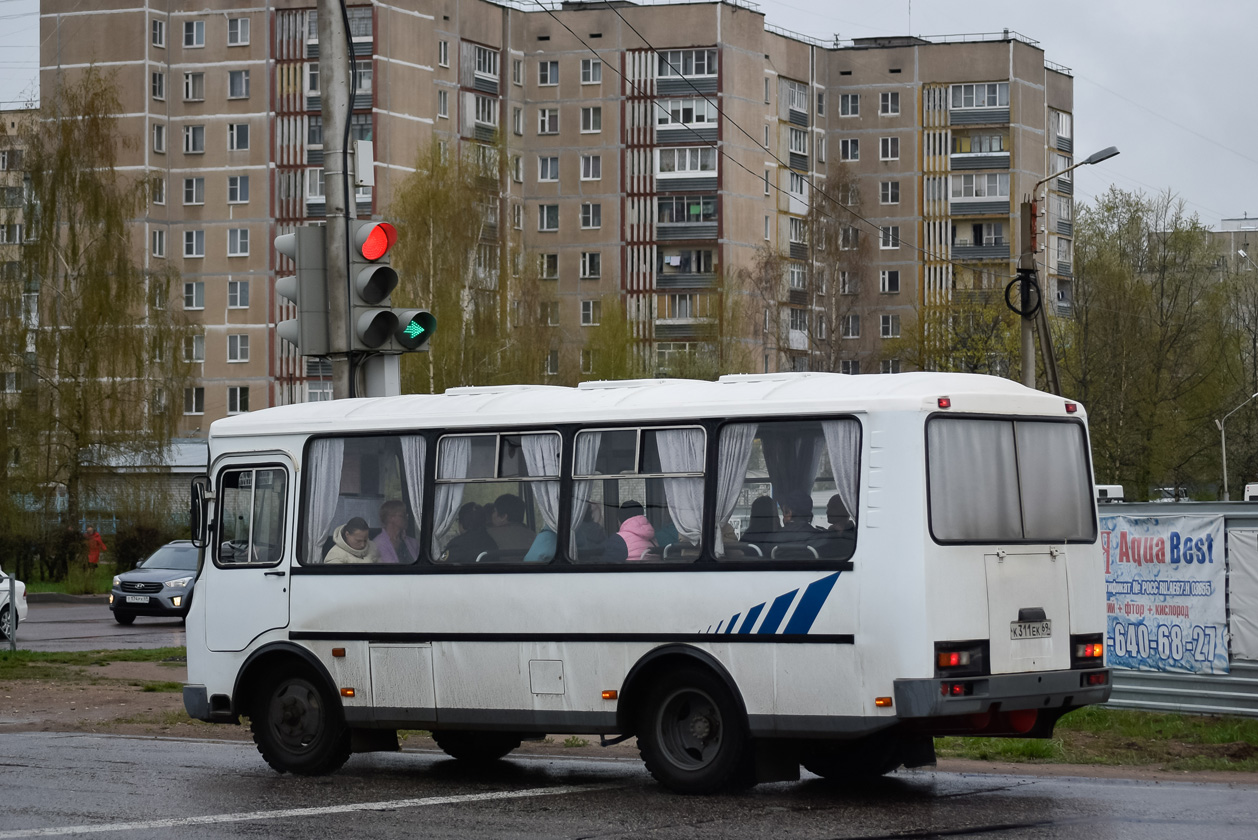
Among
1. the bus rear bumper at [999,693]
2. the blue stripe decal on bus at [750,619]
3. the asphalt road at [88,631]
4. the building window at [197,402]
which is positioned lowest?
the asphalt road at [88,631]

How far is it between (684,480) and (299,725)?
373cm

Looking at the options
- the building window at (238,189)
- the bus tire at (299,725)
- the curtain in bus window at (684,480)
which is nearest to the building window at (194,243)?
the building window at (238,189)

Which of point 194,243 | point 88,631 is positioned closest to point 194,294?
point 194,243

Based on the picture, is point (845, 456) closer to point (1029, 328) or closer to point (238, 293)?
point (1029, 328)

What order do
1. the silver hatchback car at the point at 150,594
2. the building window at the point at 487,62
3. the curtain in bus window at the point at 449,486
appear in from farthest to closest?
1. the building window at the point at 487,62
2. the silver hatchback car at the point at 150,594
3. the curtain in bus window at the point at 449,486

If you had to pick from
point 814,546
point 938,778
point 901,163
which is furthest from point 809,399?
point 901,163

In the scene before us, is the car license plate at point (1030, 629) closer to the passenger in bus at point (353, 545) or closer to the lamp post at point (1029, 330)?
the passenger in bus at point (353, 545)

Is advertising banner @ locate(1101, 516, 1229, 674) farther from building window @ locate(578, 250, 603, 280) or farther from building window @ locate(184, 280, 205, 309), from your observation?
building window @ locate(578, 250, 603, 280)

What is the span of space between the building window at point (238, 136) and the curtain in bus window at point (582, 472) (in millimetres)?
78895

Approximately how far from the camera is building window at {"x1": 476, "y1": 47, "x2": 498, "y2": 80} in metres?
95.1

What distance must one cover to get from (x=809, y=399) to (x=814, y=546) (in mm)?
952

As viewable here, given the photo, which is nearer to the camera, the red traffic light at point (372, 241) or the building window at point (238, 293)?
the red traffic light at point (372, 241)

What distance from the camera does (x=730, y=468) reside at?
11781mm

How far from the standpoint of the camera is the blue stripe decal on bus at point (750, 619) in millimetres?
11344
